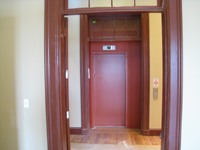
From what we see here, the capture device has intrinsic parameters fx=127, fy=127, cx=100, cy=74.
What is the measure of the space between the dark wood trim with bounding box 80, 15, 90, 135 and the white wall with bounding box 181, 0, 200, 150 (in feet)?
6.57

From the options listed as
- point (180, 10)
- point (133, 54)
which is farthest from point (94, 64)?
point (180, 10)

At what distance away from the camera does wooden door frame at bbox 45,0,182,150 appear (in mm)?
1327

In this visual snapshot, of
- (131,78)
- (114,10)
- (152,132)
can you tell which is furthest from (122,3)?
(152,132)

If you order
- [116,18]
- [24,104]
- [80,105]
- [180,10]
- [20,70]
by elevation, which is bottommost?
[80,105]

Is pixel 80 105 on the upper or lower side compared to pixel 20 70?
lower

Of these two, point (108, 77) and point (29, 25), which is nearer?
point (29, 25)

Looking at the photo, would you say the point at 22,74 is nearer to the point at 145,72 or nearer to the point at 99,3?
the point at 99,3

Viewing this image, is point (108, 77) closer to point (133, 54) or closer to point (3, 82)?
point (133, 54)

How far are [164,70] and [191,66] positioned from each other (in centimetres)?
27

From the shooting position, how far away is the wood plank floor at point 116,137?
2.64 meters

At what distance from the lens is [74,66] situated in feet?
9.83

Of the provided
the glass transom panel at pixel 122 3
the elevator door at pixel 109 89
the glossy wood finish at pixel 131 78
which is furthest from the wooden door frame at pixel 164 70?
the elevator door at pixel 109 89

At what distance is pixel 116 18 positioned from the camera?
10.3 feet

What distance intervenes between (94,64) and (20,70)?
1978mm
